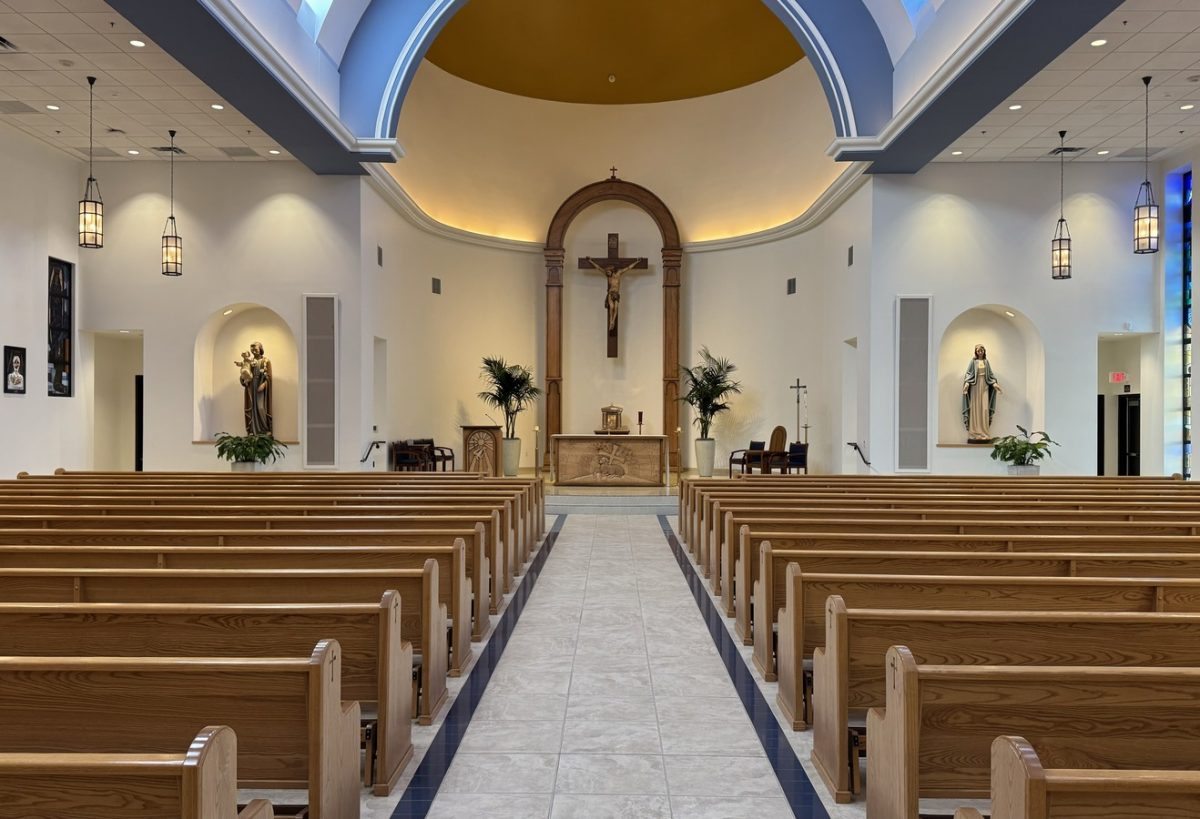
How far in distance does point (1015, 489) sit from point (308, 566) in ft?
19.9

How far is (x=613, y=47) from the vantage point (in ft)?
48.7

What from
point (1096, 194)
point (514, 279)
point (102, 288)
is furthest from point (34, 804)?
point (514, 279)

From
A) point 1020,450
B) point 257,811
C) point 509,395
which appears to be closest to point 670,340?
point 509,395

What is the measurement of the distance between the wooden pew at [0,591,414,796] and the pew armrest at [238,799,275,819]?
1060 millimetres

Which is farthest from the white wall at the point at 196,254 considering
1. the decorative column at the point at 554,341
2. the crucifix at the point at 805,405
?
the crucifix at the point at 805,405

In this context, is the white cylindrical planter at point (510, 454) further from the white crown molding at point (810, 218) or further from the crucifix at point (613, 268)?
the white crown molding at point (810, 218)

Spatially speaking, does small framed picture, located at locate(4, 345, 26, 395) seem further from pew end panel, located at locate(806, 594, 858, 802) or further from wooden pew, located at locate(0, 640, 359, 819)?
pew end panel, located at locate(806, 594, 858, 802)

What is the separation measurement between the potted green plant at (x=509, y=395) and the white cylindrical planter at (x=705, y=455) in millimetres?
2823

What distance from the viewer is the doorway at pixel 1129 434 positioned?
11875 millimetres

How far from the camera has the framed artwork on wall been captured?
35.5 ft

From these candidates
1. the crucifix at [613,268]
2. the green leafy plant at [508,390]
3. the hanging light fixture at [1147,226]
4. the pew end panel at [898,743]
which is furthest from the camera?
the crucifix at [613,268]

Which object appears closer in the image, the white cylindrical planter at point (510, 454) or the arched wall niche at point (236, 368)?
the arched wall niche at point (236, 368)

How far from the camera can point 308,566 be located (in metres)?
4.00

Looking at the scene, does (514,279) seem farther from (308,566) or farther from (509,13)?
(308,566)
